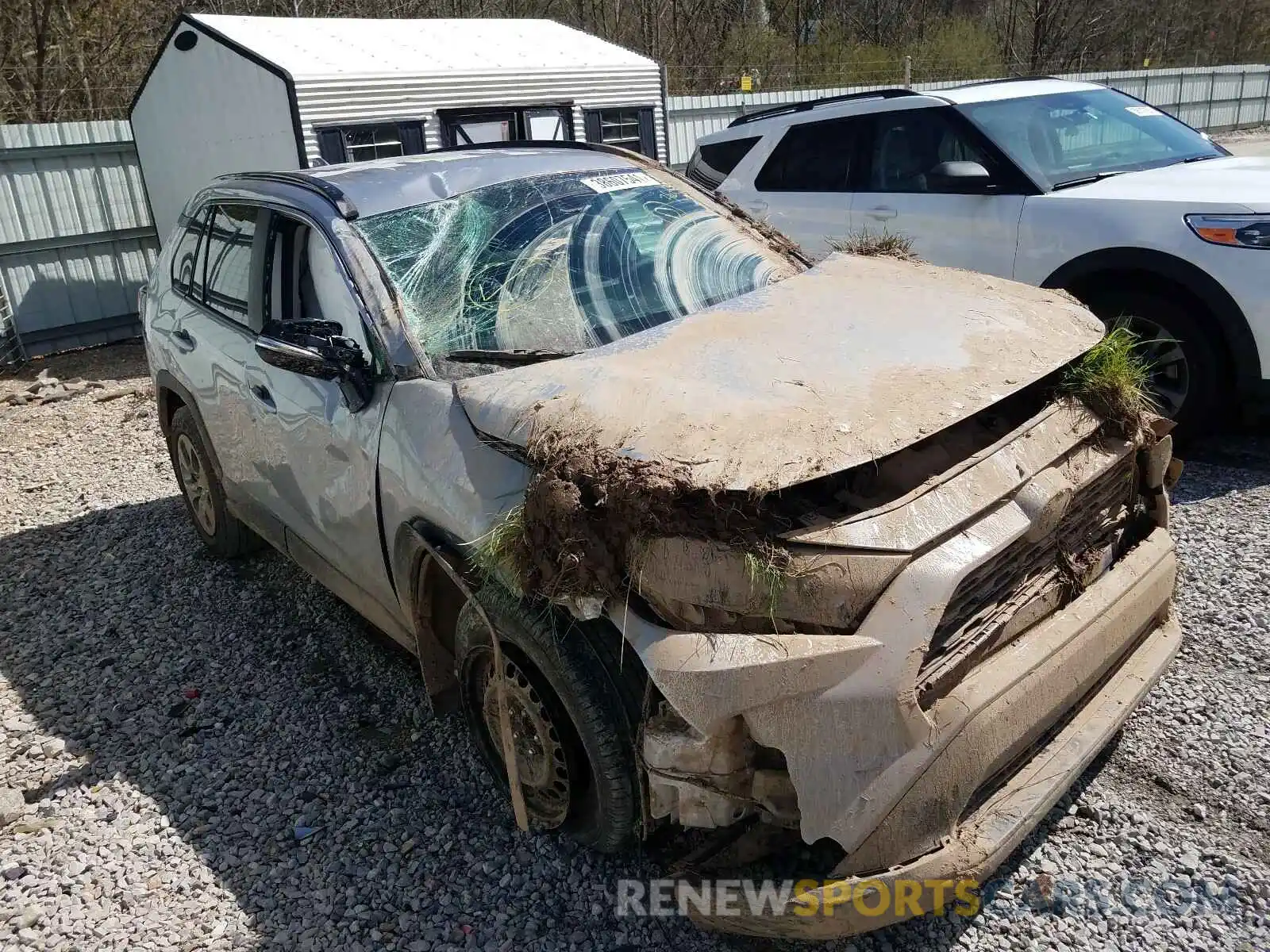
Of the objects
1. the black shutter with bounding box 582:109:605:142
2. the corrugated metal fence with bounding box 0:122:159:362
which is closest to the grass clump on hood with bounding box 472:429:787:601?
the black shutter with bounding box 582:109:605:142

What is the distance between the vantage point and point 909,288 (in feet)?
11.0

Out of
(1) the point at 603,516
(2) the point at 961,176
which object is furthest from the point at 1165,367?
(1) the point at 603,516

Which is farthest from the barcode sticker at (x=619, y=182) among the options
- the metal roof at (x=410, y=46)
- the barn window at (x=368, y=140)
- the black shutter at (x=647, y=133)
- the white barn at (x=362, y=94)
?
the black shutter at (x=647, y=133)

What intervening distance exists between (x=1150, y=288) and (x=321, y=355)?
4217 millimetres

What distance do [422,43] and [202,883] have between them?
30.4 feet

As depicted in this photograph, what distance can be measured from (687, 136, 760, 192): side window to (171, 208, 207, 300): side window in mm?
3542

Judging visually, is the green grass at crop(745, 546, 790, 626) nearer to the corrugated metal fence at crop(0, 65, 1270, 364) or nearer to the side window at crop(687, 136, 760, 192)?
the side window at crop(687, 136, 760, 192)

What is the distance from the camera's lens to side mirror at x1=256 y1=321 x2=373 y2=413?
3012 millimetres

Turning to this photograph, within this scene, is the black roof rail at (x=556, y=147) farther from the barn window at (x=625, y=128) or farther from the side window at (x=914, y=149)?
the barn window at (x=625, y=128)

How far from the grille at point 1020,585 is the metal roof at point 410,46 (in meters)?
8.11

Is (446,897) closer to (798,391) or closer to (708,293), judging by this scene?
(798,391)

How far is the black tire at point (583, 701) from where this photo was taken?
7.84 feet

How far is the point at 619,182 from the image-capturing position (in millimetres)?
3883

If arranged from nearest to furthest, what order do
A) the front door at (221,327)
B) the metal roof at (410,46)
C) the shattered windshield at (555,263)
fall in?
the shattered windshield at (555,263) → the front door at (221,327) → the metal roof at (410,46)
